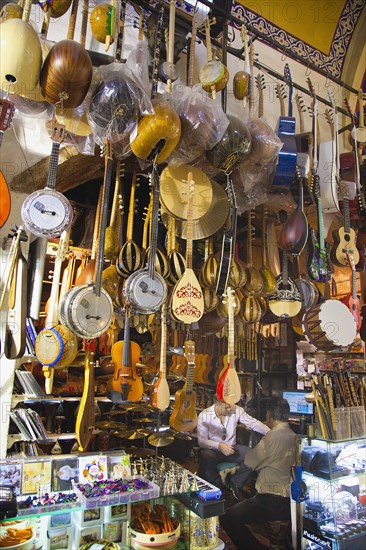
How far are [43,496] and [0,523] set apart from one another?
0.65 feet

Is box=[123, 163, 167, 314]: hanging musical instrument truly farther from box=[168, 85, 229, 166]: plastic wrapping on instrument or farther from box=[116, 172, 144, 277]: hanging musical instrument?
box=[168, 85, 229, 166]: plastic wrapping on instrument

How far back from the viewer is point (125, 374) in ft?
7.20

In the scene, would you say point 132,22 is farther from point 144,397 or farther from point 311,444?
point 311,444

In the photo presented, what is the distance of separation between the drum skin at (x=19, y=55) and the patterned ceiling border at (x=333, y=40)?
2.17m

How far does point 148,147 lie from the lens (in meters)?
1.84

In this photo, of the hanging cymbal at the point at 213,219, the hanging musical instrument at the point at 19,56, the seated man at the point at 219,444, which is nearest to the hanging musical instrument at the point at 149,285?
the hanging cymbal at the point at 213,219

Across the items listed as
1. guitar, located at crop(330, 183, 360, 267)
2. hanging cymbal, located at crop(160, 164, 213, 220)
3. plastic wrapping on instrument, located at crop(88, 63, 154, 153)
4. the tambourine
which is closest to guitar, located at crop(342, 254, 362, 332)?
guitar, located at crop(330, 183, 360, 267)

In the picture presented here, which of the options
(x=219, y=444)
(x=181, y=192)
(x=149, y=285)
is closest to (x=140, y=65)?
(x=181, y=192)

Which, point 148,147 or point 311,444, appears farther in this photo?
point 311,444

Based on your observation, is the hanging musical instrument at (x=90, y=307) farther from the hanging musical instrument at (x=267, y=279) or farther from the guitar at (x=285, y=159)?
the hanging musical instrument at (x=267, y=279)

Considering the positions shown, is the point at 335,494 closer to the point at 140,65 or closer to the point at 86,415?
the point at 86,415

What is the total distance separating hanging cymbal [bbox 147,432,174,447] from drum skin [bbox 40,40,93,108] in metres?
1.98

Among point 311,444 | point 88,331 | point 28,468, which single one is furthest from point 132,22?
point 311,444

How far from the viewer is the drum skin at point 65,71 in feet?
5.10
